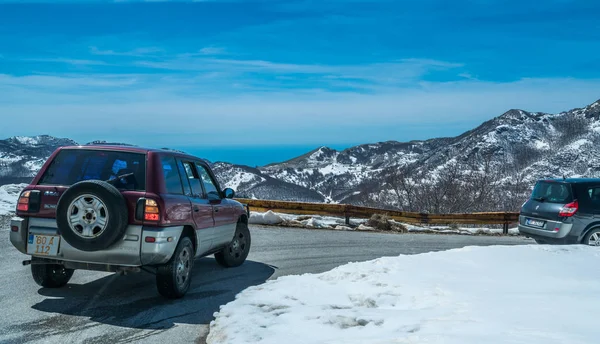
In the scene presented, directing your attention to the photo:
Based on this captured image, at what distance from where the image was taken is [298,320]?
18.1 ft

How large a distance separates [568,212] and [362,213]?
353 inches

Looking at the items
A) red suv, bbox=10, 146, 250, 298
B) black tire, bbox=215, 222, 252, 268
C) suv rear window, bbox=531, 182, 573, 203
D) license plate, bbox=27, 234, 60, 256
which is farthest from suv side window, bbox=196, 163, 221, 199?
suv rear window, bbox=531, 182, 573, 203

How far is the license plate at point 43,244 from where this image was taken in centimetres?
626

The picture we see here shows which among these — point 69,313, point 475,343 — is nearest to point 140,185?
point 69,313

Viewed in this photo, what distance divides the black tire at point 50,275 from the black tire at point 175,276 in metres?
1.44

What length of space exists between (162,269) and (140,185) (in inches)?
41.8

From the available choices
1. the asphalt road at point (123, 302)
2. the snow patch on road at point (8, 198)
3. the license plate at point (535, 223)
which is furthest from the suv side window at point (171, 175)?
the snow patch on road at point (8, 198)

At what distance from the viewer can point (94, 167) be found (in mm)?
6660

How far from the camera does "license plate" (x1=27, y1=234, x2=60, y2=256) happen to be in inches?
247

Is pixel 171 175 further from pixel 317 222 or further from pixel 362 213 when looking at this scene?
pixel 362 213

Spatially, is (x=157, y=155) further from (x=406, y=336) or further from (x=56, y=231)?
(x=406, y=336)

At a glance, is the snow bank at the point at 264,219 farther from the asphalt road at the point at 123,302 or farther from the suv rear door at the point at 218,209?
the suv rear door at the point at 218,209

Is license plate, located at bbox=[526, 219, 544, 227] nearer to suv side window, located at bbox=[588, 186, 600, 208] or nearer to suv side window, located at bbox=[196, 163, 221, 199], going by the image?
suv side window, located at bbox=[588, 186, 600, 208]

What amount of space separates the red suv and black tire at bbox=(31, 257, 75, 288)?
12mm
